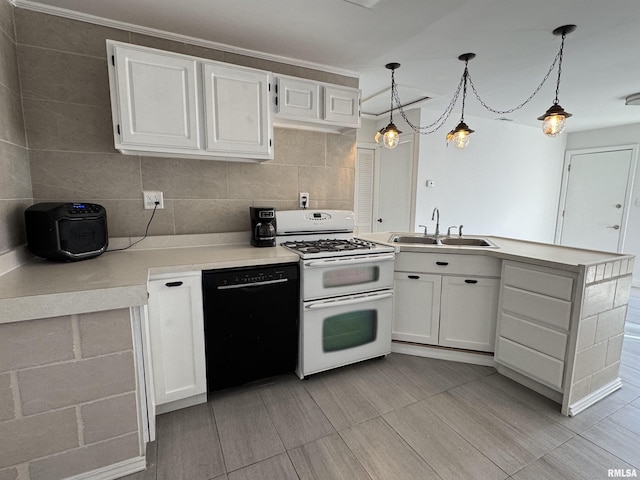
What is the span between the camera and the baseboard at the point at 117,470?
51.3 inches

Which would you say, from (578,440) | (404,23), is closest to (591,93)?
(404,23)

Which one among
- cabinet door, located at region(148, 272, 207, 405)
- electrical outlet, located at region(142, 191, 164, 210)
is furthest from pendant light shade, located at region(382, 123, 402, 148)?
cabinet door, located at region(148, 272, 207, 405)

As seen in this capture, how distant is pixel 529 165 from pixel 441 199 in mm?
2053

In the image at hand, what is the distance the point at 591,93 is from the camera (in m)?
3.39

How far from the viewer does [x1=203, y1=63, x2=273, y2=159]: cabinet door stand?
192 cm

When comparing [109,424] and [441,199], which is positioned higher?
[441,199]

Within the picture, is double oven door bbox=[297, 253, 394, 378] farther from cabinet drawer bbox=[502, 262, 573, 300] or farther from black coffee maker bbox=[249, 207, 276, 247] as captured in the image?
cabinet drawer bbox=[502, 262, 573, 300]

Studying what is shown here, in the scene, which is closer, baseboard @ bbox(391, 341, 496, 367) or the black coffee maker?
the black coffee maker

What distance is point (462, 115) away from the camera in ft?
10.8

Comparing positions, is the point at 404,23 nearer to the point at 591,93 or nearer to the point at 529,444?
the point at 529,444

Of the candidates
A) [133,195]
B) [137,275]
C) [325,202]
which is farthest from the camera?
[325,202]

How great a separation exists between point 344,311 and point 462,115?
2.53 meters

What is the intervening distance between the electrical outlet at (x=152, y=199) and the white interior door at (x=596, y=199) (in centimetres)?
619

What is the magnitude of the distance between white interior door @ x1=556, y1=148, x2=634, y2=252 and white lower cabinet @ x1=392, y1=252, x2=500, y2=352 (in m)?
4.17
